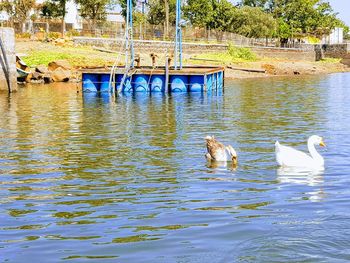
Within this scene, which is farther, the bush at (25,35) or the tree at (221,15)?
the tree at (221,15)

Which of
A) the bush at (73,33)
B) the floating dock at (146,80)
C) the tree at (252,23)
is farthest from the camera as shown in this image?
the tree at (252,23)

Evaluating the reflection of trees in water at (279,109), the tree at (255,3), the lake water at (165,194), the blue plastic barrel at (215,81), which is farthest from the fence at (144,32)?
the lake water at (165,194)

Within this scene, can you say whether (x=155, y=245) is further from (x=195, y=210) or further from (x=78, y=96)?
(x=78, y=96)

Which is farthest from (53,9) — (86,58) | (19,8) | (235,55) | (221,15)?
(221,15)

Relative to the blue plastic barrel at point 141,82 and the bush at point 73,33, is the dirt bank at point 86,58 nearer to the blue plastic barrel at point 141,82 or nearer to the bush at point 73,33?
the bush at point 73,33

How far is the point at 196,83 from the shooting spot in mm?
37969

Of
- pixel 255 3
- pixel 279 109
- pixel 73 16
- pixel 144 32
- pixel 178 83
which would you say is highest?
pixel 255 3

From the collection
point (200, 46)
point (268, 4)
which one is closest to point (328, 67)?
point (200, 46)

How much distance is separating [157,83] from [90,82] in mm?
4150

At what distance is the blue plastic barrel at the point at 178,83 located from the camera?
1491 inches

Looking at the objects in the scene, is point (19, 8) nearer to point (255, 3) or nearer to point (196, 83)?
point (196, 83)

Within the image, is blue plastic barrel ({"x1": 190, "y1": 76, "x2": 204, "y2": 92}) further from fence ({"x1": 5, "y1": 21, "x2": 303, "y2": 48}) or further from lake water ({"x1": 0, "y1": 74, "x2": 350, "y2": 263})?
fence ({"x1": 5, "y1": 21, "x2": 303, "y2": 48})

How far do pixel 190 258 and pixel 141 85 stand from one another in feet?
100

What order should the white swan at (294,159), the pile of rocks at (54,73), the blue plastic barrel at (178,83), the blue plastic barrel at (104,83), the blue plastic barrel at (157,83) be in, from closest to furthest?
the white swan at (294,159)
the blue plastic barrel at (157,83)
the blue plastic barrel at (178,83)
the blue plastic barrel at (104,83)
the pile of rocks at (54,73)
